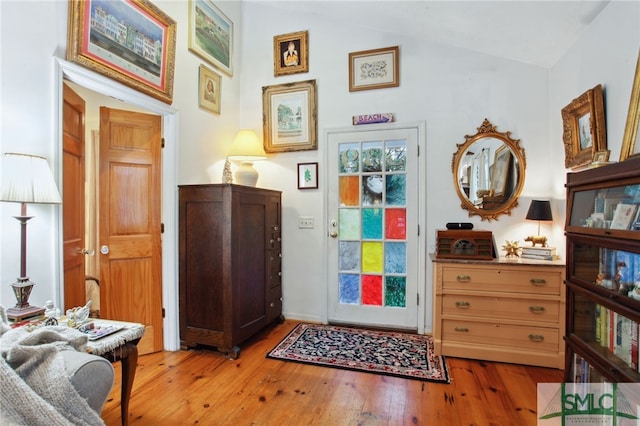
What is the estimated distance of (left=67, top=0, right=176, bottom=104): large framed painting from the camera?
1926mm

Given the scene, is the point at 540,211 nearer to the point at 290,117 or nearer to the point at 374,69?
the point at 374,69

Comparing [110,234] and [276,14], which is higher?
[276,14]

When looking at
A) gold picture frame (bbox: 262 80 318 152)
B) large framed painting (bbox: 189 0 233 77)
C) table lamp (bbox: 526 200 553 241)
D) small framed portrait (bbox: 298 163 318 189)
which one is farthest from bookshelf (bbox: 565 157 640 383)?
large framed painting (bbox: 189 0 233 77)

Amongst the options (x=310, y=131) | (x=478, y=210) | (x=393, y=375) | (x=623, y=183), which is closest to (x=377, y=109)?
(x=310, y=131)

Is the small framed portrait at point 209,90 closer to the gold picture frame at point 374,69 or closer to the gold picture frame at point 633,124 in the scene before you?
the gold picture frame at point 374,69

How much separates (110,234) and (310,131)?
205cm

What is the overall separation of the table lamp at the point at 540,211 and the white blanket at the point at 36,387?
9.83ft

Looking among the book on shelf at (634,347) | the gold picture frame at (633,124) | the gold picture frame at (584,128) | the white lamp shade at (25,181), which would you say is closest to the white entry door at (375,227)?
the gold picture frame at (584,128)

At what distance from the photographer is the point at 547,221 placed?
272 centimetres

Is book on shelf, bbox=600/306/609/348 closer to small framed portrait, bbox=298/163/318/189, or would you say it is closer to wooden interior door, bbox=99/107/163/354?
small framed portrait, bbox=298/163/318/189

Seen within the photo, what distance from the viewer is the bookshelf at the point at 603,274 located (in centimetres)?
132

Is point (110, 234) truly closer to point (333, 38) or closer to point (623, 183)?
point (333, 38)

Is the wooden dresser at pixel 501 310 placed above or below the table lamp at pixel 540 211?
below

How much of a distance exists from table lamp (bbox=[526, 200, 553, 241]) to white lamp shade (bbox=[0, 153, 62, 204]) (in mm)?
3217
